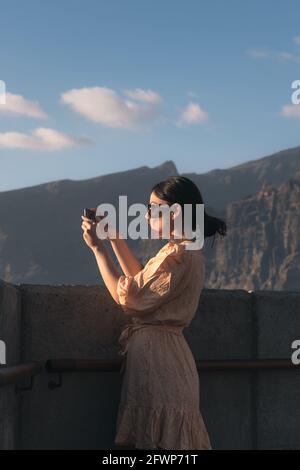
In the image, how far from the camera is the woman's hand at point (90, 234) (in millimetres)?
3029

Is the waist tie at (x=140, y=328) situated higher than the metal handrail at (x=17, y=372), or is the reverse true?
the waist tie at (x=140, y=328)

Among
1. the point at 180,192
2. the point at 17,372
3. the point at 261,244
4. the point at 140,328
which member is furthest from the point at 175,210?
the point at 261,244

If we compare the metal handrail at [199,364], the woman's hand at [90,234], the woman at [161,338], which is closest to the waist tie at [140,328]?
the woman at [161,338]

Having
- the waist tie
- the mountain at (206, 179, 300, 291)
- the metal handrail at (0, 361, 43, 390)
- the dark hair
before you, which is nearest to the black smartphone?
the dark hair

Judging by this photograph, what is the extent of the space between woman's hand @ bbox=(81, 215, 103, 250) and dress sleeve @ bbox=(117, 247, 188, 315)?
19 cm

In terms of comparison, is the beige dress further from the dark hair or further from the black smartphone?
the black smartphone

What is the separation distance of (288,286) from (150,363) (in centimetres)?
16041

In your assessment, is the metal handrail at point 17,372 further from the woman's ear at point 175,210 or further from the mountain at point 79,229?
the mountain at point 79,229

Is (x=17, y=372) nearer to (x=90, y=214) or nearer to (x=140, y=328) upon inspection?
(x=140, y=328)

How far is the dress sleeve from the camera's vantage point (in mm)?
2943

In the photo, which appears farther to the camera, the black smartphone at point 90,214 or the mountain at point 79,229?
the mountain at point 79,229

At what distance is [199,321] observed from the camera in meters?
3.81

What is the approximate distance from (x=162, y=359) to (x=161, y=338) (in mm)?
81

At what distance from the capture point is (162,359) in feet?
9.74
